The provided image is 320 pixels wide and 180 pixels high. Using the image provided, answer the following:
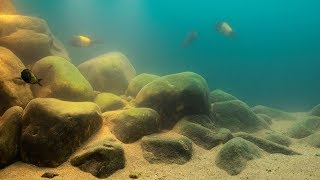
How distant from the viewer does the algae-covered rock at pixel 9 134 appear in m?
7.20

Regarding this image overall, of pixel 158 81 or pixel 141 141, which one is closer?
pixel 141 141

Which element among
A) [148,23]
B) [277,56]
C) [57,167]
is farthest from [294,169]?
[148,23]

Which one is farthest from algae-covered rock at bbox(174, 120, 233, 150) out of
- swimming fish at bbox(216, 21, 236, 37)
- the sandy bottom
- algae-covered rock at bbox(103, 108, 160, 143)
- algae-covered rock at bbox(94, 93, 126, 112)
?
swimming fish at bbox(216, 21, 236, 37)

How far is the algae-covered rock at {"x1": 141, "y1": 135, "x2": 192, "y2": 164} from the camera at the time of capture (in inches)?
320

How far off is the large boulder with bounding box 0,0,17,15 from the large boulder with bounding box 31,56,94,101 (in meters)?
5.15

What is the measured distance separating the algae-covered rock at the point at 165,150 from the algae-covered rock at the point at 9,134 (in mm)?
3216

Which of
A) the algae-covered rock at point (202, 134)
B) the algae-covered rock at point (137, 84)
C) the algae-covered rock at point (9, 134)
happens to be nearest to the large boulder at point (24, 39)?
the algae-covered rock at point (137, 84)

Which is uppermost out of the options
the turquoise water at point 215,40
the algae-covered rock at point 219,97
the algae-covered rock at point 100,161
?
the algae-covered rock at point 100,161

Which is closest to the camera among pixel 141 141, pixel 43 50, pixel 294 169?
pixel 294 169

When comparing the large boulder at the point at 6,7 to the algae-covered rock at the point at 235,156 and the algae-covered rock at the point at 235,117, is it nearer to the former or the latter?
the algae-covered rock at the point at 235,117

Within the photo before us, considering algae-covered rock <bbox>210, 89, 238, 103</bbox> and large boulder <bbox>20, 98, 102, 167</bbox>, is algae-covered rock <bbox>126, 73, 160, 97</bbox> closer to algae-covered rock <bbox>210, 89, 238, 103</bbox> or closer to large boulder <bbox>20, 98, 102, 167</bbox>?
algae-covered rock <bbox>210, 89, 238, 103</bbox>

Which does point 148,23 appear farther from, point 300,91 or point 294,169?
point 294,169

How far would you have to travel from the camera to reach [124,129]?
874cm

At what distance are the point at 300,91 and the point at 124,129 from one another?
44551 millimetres
